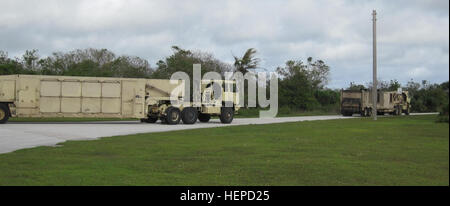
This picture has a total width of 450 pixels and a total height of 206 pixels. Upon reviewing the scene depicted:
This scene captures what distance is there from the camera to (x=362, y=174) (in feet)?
35.4

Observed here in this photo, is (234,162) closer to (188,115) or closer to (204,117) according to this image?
(188,115)

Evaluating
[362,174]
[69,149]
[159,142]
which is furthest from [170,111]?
[362,174]

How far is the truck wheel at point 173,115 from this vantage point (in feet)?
102

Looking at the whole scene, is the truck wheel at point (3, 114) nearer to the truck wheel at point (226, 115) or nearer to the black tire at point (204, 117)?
the black tire at point (204, 117)

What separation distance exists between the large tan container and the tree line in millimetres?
13056

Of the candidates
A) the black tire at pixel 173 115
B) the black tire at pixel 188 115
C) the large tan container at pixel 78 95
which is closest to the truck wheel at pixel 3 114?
the large tan container at pixel 78 95

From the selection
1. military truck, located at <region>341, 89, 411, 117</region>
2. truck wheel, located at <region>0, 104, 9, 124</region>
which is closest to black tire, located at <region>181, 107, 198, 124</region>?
truck wheel, located at <region>0, 104, 9, 124</region>

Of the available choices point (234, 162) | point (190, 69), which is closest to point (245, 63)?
point (190, 69)

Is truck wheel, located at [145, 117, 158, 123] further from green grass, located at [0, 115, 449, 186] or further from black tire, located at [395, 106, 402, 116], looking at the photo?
black tire, located at [395, 106, 402, 116]

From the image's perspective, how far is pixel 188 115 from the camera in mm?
31953

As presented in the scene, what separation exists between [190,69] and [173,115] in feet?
59.9

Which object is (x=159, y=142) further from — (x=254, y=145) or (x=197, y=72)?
(x=197, y=72)

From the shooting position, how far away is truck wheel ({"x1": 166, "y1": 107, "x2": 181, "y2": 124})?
31.2m

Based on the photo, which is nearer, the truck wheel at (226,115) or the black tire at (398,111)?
the truck wheel at (226,115)
